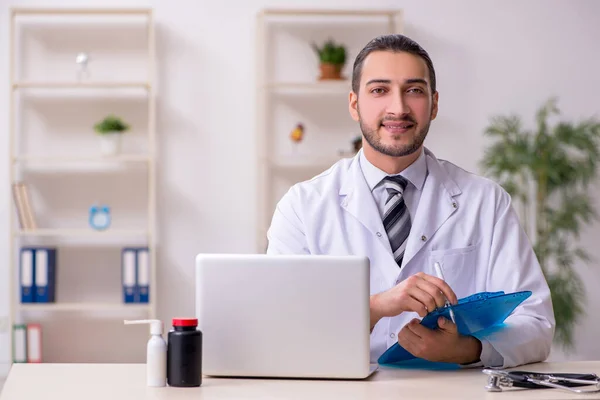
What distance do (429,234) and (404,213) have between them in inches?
3.5

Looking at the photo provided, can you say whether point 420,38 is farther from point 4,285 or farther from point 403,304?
point 403,304

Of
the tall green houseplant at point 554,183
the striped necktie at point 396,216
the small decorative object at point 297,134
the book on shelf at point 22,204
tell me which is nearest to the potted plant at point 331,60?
the small decorative object at point 297,134

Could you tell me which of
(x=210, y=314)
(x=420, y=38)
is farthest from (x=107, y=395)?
(x=420, y=38)

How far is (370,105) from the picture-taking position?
2107 mm

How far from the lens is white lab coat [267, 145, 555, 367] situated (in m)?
2.11

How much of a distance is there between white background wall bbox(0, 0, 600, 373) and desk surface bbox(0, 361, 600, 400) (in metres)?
3.05

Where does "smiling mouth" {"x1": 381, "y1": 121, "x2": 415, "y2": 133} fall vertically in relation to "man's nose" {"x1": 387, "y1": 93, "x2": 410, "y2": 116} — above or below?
below

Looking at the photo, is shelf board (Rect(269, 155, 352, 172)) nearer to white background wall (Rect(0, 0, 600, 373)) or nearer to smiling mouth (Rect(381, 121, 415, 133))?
white background wall (Rect(0, 0, 600, 373))

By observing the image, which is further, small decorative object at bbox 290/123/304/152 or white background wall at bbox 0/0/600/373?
white background wall at bbox 0/0/600/373

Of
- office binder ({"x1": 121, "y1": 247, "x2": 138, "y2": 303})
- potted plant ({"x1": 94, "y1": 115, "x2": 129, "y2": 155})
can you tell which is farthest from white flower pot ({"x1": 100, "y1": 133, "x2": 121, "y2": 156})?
office binder ({"x1": 121, "y1": 247, "x2": 138, "y2": 303})

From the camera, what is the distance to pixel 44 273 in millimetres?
4578

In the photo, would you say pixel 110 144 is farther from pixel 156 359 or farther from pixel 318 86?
pixel 156 359

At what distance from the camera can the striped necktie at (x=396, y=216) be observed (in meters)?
2.17

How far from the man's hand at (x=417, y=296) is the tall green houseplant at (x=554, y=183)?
2905mm
